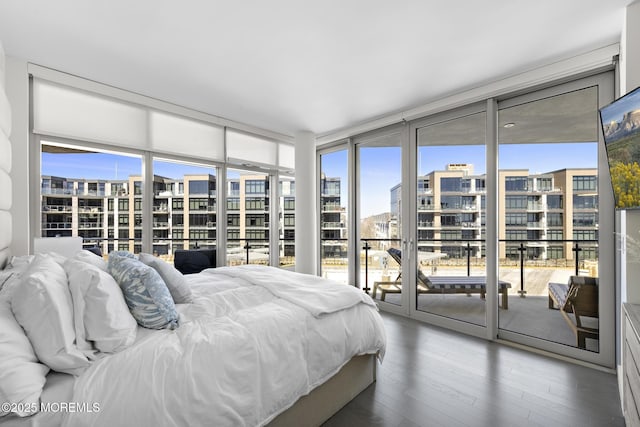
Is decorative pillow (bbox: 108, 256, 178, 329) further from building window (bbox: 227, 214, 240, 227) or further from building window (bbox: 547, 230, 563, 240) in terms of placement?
building window (bbox: 547, 230, 563, 240)

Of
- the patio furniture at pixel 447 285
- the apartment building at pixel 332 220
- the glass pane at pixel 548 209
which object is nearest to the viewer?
the glass pane at pixel 548 209

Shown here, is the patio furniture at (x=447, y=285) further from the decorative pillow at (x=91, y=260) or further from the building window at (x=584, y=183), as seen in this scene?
the decorative pillow at (x=91, y=260)

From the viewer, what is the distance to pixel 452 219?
12.0 ft

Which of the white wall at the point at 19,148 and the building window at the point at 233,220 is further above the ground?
the white wall at the point at 19,148

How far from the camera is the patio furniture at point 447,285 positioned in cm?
328

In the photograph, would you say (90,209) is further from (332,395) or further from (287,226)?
(332,395)

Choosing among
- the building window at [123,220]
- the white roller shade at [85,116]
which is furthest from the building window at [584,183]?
the building window at [123,220]

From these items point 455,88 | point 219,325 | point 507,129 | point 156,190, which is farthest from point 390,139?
point 219,325

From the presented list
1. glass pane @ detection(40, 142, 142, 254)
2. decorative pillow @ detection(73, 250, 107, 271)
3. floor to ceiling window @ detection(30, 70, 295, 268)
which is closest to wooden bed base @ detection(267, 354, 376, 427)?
decorative pillow @ detection(73, 250, 107, 271)

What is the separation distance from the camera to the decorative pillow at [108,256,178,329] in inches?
63.8

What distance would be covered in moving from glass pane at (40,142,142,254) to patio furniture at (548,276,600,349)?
4.52m

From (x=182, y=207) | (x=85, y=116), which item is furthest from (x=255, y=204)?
(x=85, y=116)

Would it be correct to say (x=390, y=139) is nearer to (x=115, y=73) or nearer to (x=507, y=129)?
(x=507, y=129)

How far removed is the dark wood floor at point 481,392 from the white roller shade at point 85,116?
350 cm
